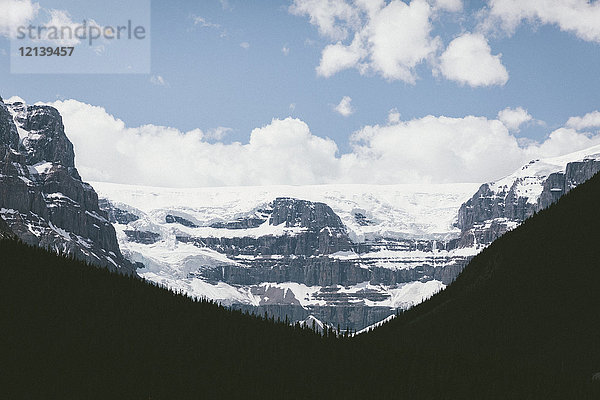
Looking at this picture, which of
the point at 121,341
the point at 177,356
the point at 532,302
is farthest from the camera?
the point at 532,302

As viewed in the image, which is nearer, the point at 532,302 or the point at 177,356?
the point at 177,356

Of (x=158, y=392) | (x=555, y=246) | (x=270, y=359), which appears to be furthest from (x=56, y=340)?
(x=555, y=246)

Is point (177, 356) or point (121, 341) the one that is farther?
point (121, 341)

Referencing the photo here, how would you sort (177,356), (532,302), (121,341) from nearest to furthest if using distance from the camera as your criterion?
(177,356), (121,341), (532,302)

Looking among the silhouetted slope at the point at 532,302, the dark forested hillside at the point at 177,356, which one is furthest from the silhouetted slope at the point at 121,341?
the silhouetted slope at the point at 532,302

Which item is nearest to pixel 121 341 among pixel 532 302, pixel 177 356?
pixel 177 356

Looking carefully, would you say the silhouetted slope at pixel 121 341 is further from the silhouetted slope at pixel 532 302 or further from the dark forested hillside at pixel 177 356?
the silhouetted slope at pixel 532 302

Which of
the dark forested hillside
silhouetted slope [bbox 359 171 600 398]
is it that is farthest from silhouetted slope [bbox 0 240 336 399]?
silhouetted slope [bbox 359 171 600 398]

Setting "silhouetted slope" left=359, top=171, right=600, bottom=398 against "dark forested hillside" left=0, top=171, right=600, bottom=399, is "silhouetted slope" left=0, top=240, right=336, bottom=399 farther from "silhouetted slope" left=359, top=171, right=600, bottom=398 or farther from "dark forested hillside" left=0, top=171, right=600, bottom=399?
"silhouetted slope" left=359, top=171, right=600, bottom=398

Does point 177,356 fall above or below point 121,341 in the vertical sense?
below

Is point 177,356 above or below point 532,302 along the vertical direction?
below

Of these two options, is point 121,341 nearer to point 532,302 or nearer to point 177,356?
point 177,356

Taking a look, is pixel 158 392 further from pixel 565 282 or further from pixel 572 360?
pixel 565 282

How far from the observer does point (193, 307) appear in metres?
43.5
